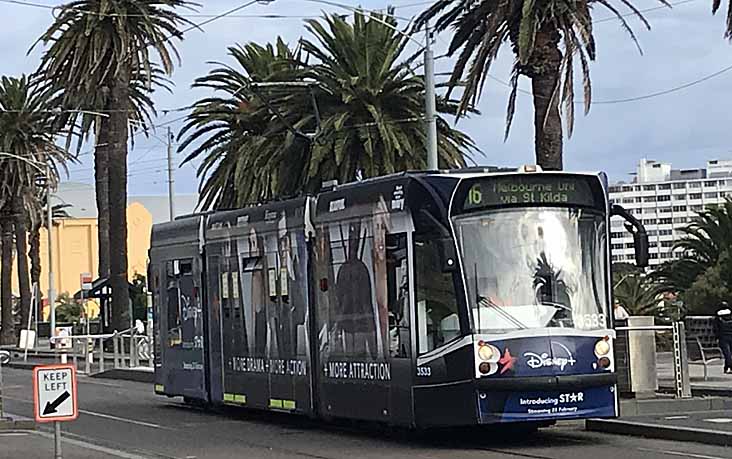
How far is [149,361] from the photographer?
141 ft

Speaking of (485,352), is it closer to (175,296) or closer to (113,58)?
(175,296)

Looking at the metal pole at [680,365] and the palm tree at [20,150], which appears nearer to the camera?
the metal pole at [680,365]

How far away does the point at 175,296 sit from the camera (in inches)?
1061

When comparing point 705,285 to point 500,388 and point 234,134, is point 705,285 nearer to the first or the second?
point 234,134

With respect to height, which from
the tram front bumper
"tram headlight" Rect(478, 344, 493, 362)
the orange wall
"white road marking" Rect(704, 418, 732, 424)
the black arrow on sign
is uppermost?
the orange wall

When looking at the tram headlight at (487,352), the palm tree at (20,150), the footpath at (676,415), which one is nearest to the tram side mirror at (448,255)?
the tram headlight at (487,352)

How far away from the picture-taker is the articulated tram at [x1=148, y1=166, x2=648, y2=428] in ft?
58.1

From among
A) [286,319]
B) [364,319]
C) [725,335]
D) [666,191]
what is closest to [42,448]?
[286,319]

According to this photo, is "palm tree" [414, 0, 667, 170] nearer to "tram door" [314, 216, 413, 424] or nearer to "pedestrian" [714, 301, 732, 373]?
"pedestrian" [714, 301, 732, 373]

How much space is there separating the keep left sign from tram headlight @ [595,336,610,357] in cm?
672

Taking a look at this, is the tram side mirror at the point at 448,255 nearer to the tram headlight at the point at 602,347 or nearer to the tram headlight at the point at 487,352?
the tram headlight at the point at 487,352

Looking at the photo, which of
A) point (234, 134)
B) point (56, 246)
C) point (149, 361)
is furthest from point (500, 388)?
point (56, 246)

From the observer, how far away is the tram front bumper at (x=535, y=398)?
17.6 metres

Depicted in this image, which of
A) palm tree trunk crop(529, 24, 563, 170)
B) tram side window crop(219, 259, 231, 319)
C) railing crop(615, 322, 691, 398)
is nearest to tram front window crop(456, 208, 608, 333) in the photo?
railing crop(615, 322, 691, 398)
